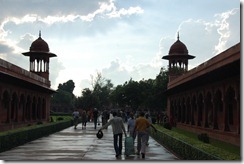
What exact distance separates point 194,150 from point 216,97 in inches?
484

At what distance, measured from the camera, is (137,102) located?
82125 millimetres

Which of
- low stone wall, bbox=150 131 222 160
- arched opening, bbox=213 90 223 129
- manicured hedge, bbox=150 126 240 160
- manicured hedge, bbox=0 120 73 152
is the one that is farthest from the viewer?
arched opening, bbox=213 90 223 129

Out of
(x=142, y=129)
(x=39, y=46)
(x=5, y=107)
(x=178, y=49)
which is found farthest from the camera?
(x=178, y=49)

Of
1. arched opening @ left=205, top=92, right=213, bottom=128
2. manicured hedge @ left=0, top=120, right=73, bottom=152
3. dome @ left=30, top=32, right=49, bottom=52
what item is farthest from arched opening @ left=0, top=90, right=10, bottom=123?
dome @ left=30, top=32, right=49, bottom=52

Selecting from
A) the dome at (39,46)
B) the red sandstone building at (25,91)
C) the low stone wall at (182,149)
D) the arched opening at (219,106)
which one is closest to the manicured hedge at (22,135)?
the red sandstone building at (25,91)

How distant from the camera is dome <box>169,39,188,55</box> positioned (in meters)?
47.4

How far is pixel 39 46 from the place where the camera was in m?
46.5

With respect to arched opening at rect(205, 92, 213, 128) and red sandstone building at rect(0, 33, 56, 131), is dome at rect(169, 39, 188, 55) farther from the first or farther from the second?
arched opening at rect(205, 92, 213, 128)

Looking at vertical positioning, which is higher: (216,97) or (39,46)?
(39,46)

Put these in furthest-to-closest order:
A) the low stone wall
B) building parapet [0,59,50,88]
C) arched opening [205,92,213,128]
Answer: arched opening [205,92,213,128] → building parapet [0,59,50,88] → the low stone wall

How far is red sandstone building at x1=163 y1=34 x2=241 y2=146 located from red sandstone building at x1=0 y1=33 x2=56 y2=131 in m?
10.8

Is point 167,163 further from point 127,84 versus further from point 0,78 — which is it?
point 127,84

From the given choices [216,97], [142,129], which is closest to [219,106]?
[216,97]

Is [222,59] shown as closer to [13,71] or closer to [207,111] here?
[207,111]
